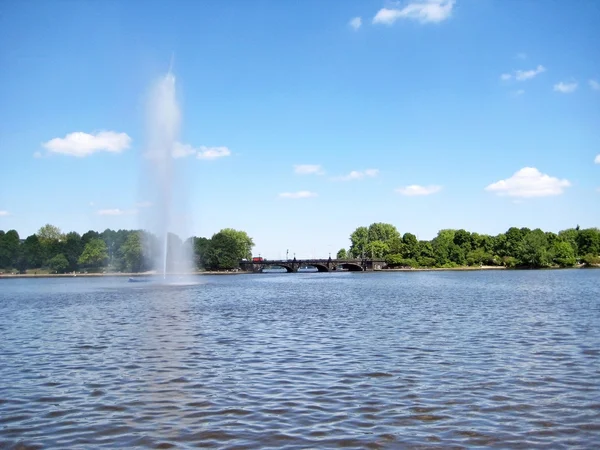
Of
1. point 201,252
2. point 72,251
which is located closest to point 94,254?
point 72,251

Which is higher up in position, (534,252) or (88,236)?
(88,236)

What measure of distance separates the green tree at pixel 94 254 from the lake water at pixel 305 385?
158 meters

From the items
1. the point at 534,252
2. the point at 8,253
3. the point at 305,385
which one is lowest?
the point at 305,385

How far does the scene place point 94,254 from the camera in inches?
7111

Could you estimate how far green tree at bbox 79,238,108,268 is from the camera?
18062 cm

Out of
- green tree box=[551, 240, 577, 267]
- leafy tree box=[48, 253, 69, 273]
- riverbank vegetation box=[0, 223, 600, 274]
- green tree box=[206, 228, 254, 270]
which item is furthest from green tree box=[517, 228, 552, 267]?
leafy tree box=[48, 253, 69, 273]

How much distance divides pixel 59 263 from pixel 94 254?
37.7ft

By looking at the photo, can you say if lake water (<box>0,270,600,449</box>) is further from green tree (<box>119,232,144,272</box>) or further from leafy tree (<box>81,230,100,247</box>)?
leafy tree (<box>81,230,100,247</box>)

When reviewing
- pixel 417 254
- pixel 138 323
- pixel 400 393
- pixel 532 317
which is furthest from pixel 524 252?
pixel 400 393

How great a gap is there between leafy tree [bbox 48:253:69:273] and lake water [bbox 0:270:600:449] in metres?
161

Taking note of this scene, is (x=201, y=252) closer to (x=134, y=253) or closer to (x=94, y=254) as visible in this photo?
(x=134, y=253)

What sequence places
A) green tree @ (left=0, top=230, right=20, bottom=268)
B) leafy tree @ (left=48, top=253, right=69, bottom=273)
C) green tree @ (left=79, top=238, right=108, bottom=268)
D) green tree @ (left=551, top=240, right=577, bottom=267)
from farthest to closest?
green tree @ (left=551, top=240, right=577, bottom=267), green tree @ (left=79, top=238, right=108, bottom=268), leafy tree @ (left=48, top=253, right=69, bottom=273), green tree @ (left=0, top=230, right=20, bottom=268)

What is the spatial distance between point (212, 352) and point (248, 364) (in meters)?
3.24

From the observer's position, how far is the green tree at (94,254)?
593 ft
